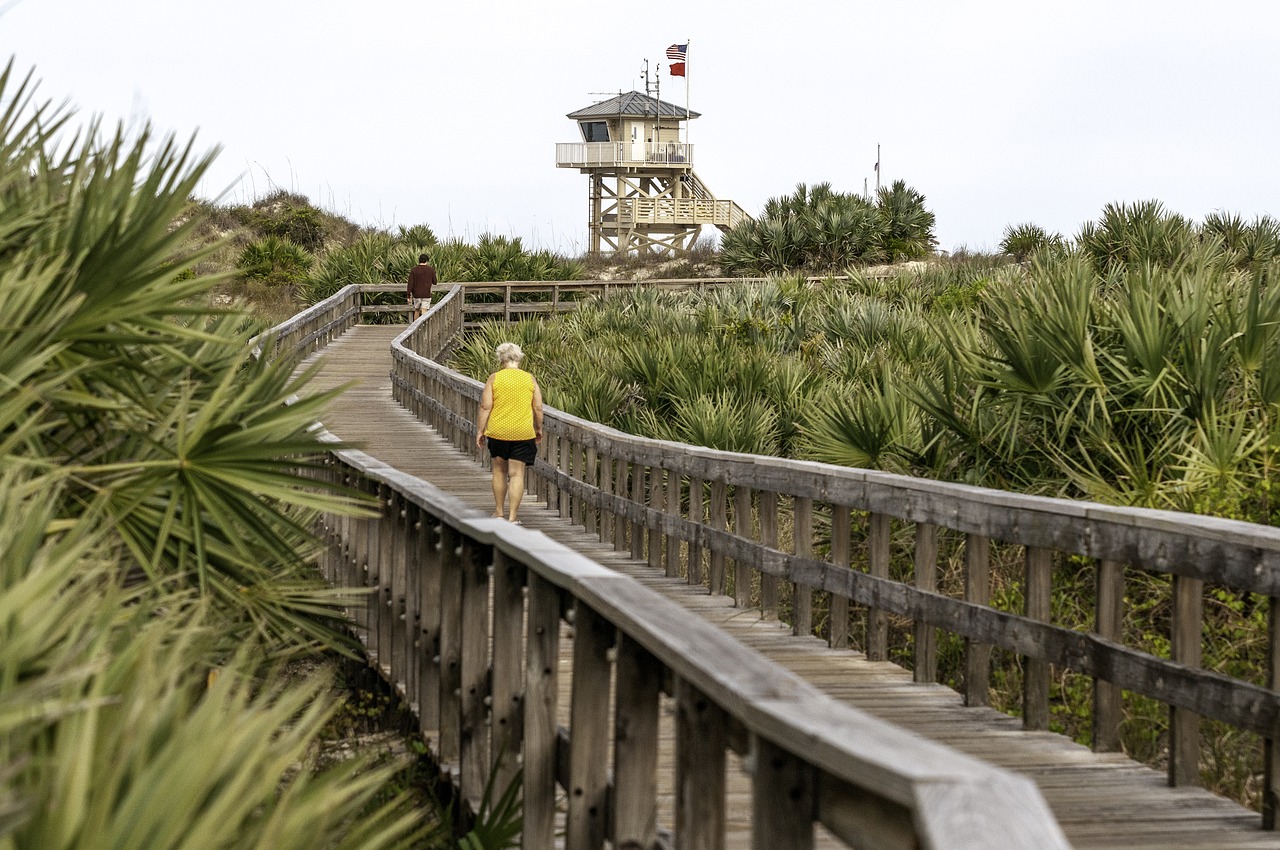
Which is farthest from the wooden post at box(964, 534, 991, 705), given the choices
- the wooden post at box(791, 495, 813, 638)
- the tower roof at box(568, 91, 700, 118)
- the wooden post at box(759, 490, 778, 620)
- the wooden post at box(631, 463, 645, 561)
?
the tower roof at box(568, 91, 700, 118)

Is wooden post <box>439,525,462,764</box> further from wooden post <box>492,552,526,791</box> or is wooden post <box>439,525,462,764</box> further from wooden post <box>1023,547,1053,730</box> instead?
wooden post <box>1023,547,1053,730</box>

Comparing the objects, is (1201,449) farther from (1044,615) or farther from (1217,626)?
(1044,615)

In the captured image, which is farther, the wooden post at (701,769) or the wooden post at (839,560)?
the wooden post at (839,560)

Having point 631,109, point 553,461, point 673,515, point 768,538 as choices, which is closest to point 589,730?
point 768,538

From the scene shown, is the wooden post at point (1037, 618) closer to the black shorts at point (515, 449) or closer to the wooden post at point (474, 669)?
the wooden post at point (474, 669)

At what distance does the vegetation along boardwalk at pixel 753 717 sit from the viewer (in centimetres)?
254

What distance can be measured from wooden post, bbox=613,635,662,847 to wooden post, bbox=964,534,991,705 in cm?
361

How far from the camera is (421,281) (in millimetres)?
32406

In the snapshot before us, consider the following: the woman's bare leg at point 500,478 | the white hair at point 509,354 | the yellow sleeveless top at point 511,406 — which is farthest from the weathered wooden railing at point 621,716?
the woman's bare leg at point 500,478

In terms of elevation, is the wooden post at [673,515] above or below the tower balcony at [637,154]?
below

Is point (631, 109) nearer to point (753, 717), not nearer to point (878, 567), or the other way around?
point (878, 567)

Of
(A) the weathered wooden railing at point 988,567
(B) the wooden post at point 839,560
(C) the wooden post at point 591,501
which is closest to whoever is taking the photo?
(A) the weathered wooden railing at point 988,567

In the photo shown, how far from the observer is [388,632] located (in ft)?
27.1

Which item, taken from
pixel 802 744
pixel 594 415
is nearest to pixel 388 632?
pixel 802 744
